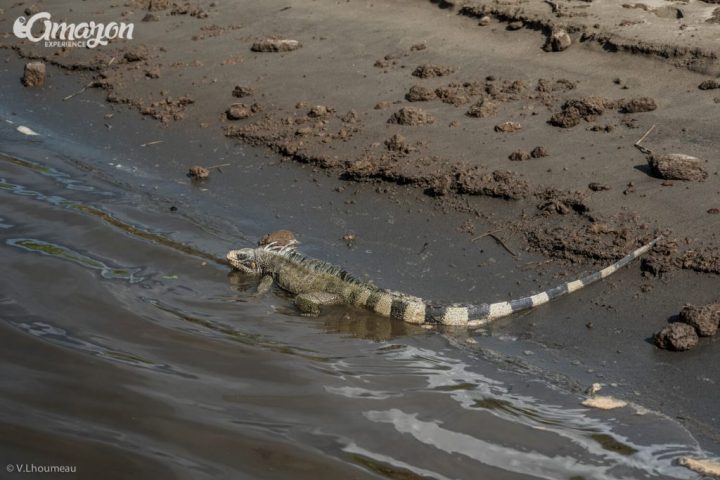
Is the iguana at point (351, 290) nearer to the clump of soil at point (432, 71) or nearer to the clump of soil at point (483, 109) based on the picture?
the clump of soil at point (483, 109)

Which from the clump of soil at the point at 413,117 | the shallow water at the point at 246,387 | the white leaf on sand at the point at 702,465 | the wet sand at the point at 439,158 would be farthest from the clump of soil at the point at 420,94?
the white leaf on sand at the point at 702,465

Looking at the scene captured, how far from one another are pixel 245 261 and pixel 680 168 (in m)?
4.11

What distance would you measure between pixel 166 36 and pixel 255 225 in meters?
5.96

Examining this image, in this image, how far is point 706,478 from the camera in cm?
529

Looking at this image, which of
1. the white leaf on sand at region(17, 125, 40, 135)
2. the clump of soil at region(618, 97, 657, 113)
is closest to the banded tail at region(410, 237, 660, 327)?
the clump of soil at region(618, 97, 657, 113)

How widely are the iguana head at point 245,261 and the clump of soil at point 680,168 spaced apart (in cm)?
385

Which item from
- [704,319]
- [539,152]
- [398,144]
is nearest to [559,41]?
[539,152]

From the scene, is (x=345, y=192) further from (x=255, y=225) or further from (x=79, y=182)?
(x=79, y=182)

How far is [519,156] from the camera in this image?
9.27 meters

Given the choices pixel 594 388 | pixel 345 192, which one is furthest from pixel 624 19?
pixel 594 388

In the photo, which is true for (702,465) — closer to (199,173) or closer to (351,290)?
(351,290)

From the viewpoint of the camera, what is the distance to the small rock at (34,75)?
45.0 feet

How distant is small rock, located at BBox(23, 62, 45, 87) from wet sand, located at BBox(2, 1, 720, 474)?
264 mm

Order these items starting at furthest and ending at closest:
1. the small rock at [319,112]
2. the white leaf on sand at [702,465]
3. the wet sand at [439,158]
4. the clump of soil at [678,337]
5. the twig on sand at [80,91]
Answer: the twig on sand at [80,91] < the small rock at [319,112] < the wet sand at [439,158] < the clump of soil at [678,337] < the white leaf on sand at [702,465]
